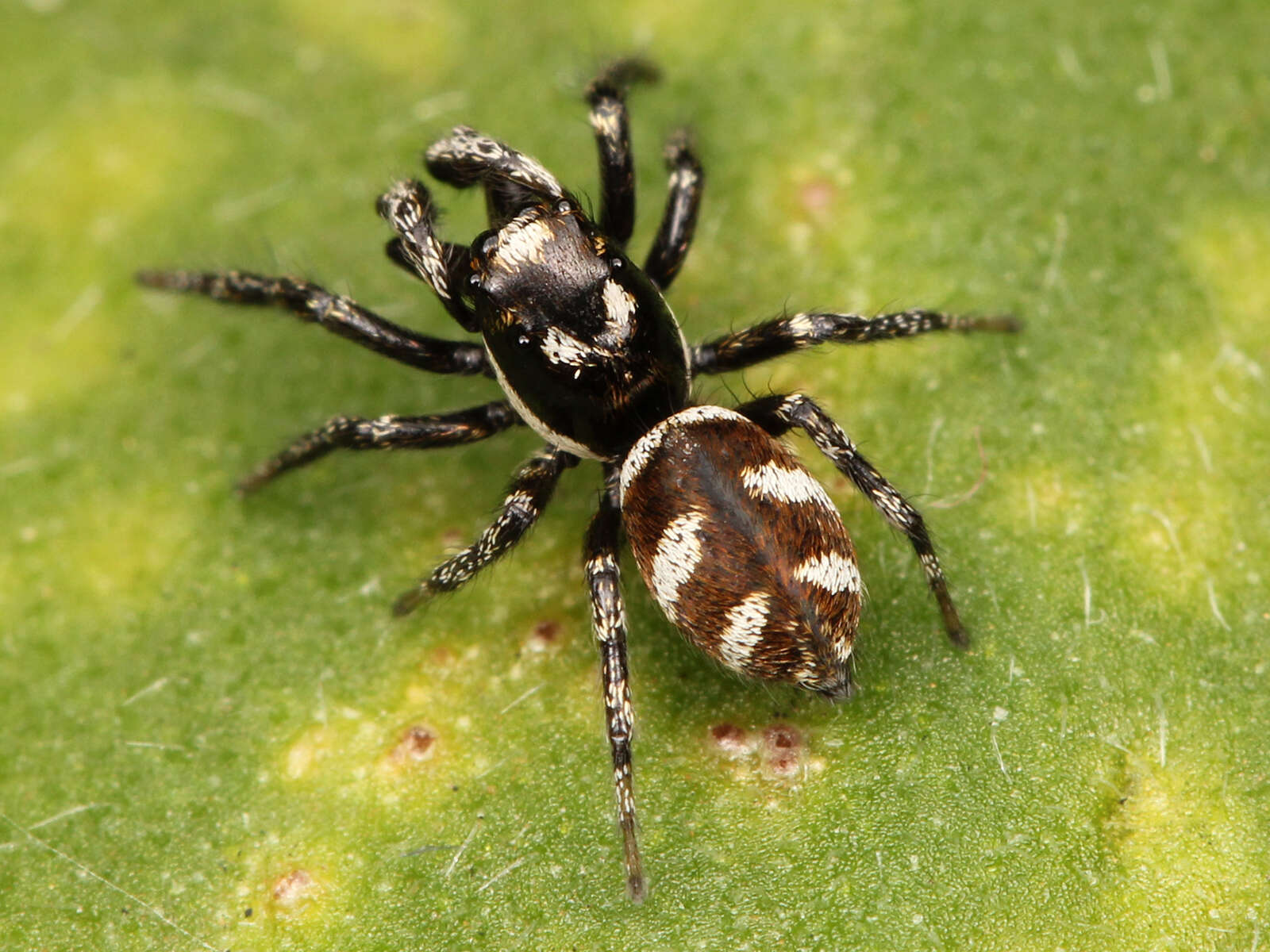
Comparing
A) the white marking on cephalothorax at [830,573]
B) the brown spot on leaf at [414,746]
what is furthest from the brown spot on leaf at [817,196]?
the brown spot on leaf at [414,746]

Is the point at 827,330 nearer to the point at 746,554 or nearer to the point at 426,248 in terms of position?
the point at 746,554

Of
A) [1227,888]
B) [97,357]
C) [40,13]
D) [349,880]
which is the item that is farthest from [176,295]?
[1227,888]

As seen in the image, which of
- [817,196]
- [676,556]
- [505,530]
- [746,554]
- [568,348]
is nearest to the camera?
[746,554]

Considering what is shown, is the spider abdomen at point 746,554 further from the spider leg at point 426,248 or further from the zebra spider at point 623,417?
the spider leg at point 426,248

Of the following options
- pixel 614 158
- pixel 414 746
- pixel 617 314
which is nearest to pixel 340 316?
pixel 617 314

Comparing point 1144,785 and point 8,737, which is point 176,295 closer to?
point 8,737
